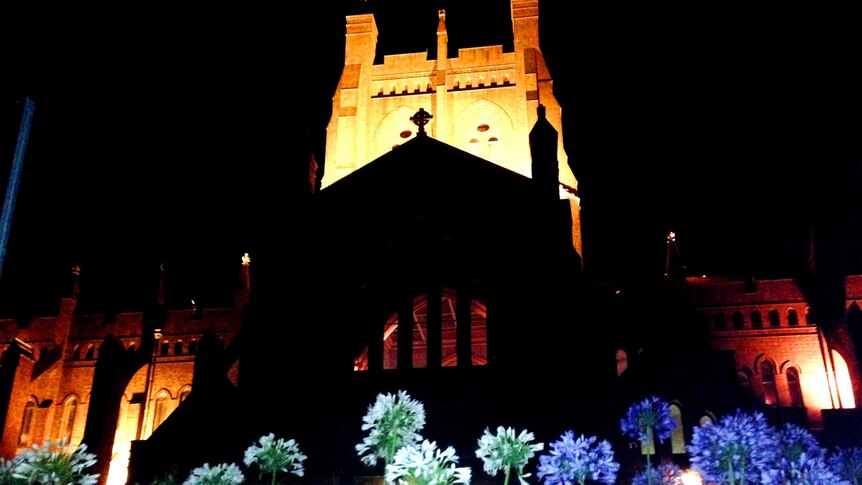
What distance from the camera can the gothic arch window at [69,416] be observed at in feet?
126

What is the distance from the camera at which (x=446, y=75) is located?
154 feet

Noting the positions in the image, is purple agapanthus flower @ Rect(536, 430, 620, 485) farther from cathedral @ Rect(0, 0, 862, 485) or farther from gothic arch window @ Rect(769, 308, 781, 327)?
gothic arch window @ Rect(769, 308, 781, 327)

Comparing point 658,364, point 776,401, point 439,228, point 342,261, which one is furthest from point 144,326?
point 776,401

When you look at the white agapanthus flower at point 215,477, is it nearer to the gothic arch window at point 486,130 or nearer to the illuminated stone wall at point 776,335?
the illuminated stone wall at point 776,335

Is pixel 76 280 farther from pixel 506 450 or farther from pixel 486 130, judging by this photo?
pixel 506 450

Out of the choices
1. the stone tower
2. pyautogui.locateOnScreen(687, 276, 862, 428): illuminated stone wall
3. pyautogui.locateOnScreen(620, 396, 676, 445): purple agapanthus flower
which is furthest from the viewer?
the stone tower

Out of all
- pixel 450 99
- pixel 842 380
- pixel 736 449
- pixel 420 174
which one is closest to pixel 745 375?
pixel 842 380

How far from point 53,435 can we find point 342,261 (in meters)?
20.5

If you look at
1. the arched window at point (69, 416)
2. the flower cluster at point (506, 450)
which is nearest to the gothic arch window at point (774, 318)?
the flower cluster at point (506, 450)

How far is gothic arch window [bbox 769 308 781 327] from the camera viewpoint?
35750 millimetres

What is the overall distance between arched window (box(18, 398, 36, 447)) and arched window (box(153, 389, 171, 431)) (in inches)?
231

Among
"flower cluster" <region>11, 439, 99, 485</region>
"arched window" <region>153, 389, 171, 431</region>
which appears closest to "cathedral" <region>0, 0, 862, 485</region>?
"arched window" <region>153, 389, 171, 431</region>

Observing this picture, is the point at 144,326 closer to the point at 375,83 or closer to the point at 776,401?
the point at 375,83

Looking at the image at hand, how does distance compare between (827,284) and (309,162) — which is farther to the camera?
(309,162)
